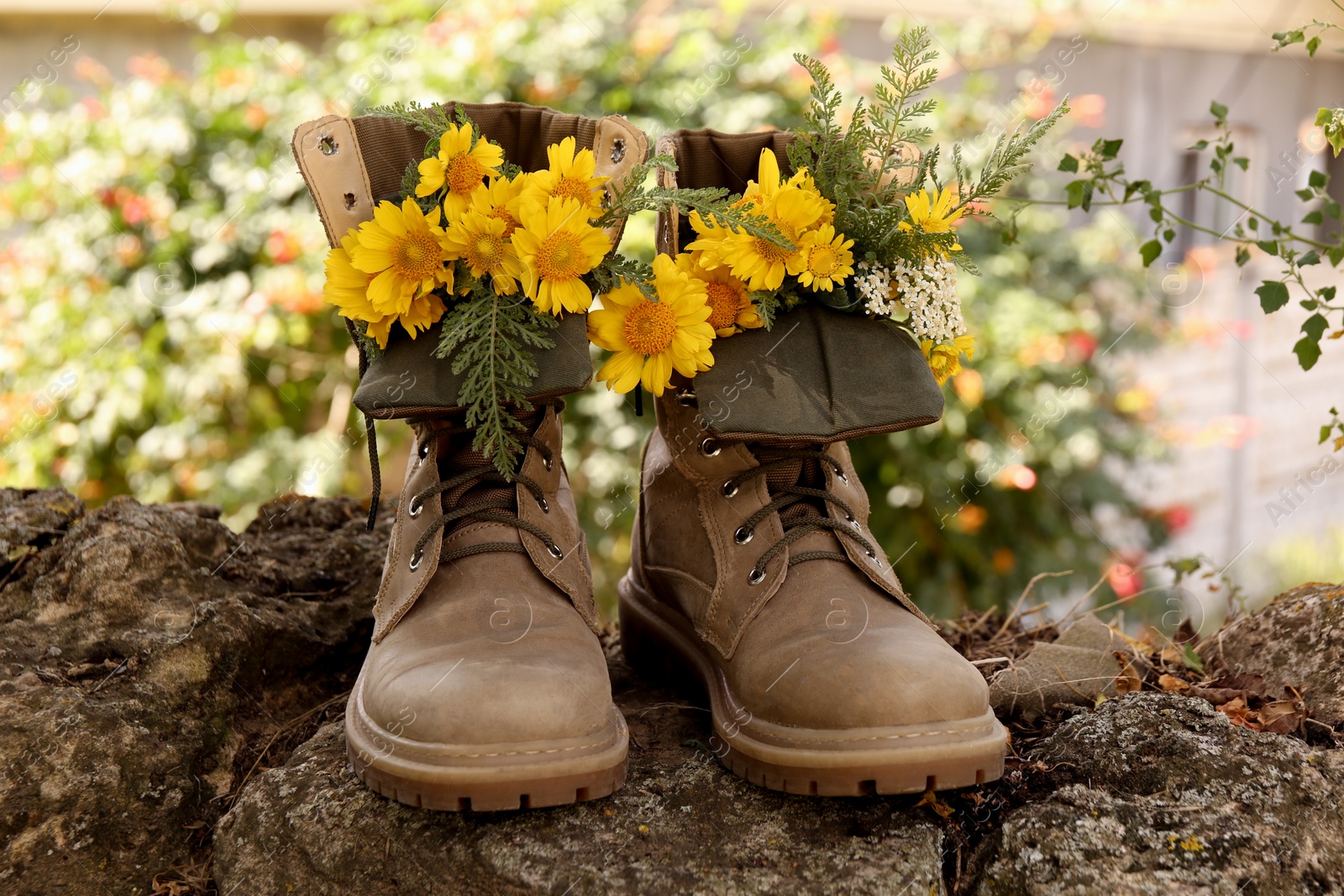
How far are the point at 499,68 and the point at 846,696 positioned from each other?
2.71 metres

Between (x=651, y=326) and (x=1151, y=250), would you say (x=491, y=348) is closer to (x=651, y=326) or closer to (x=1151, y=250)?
A: (x=651, y=326)

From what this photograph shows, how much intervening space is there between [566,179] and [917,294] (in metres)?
0.51

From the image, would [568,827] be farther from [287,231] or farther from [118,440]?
[118,440]

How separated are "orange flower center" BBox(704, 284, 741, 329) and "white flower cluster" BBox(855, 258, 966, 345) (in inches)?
7.0

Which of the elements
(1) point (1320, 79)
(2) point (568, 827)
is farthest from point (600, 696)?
(1) point (1320, 79)

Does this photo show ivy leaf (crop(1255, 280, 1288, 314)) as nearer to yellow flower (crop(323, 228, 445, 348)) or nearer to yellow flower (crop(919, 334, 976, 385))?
yellow flower (crop(919, 334, 976, 385))

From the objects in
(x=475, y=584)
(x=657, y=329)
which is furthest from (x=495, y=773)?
(x=657, y=329)

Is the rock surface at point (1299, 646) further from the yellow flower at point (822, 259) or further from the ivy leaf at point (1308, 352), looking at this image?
the yellow flower at point (822, 259)

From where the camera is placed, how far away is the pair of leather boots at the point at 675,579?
1.27 metres

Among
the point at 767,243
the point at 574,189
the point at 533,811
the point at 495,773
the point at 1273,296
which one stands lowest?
the point at 533,811

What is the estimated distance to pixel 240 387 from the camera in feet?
12.4

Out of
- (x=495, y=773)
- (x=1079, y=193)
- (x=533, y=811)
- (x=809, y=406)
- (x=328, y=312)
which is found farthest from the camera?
(x=328, y=312)

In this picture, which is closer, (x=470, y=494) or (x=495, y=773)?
(x=495, y=773)

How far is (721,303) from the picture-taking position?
1.49m
